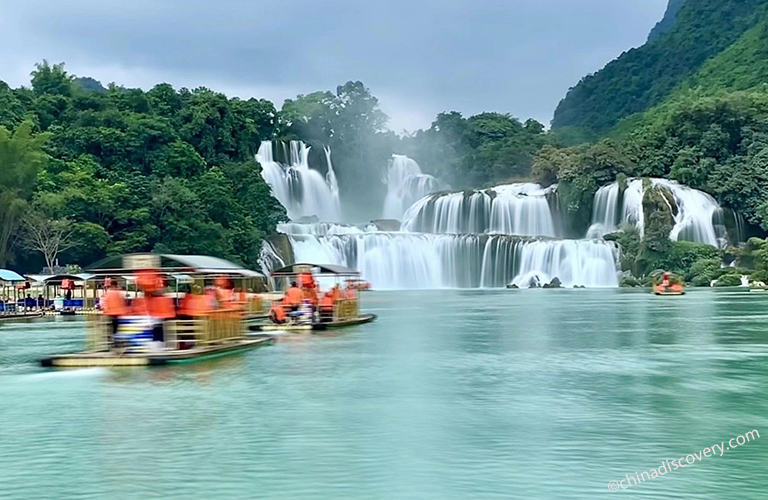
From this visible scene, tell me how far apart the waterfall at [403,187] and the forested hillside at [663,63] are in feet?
94.3

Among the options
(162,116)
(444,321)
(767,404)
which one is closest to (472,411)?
(767,404)

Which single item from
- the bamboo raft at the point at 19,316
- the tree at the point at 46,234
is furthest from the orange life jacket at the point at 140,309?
the tree at the point at 46,234

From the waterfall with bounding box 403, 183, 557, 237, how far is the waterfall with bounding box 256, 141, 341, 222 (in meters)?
9.14

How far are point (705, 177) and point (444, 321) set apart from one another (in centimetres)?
3780

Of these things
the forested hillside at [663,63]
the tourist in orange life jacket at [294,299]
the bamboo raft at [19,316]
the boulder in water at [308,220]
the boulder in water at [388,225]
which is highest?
the forested hillside at [663,63]

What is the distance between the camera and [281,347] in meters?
20.5

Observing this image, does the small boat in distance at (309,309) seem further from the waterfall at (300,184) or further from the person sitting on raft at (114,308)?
the waterfall at (300,184)

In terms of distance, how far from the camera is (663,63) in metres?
101

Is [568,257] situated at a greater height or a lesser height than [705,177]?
lesser

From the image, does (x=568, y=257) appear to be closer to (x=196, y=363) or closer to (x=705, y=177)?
(x=705, y=177)

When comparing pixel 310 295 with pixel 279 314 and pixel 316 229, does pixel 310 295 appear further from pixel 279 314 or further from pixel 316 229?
pixel 316 229

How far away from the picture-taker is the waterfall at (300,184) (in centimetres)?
6625

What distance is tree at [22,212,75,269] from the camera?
40.9 meters

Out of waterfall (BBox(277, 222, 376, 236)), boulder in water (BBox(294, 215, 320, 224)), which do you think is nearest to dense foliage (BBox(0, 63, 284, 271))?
waterfall (BBox(277, 222, 376, 236))
